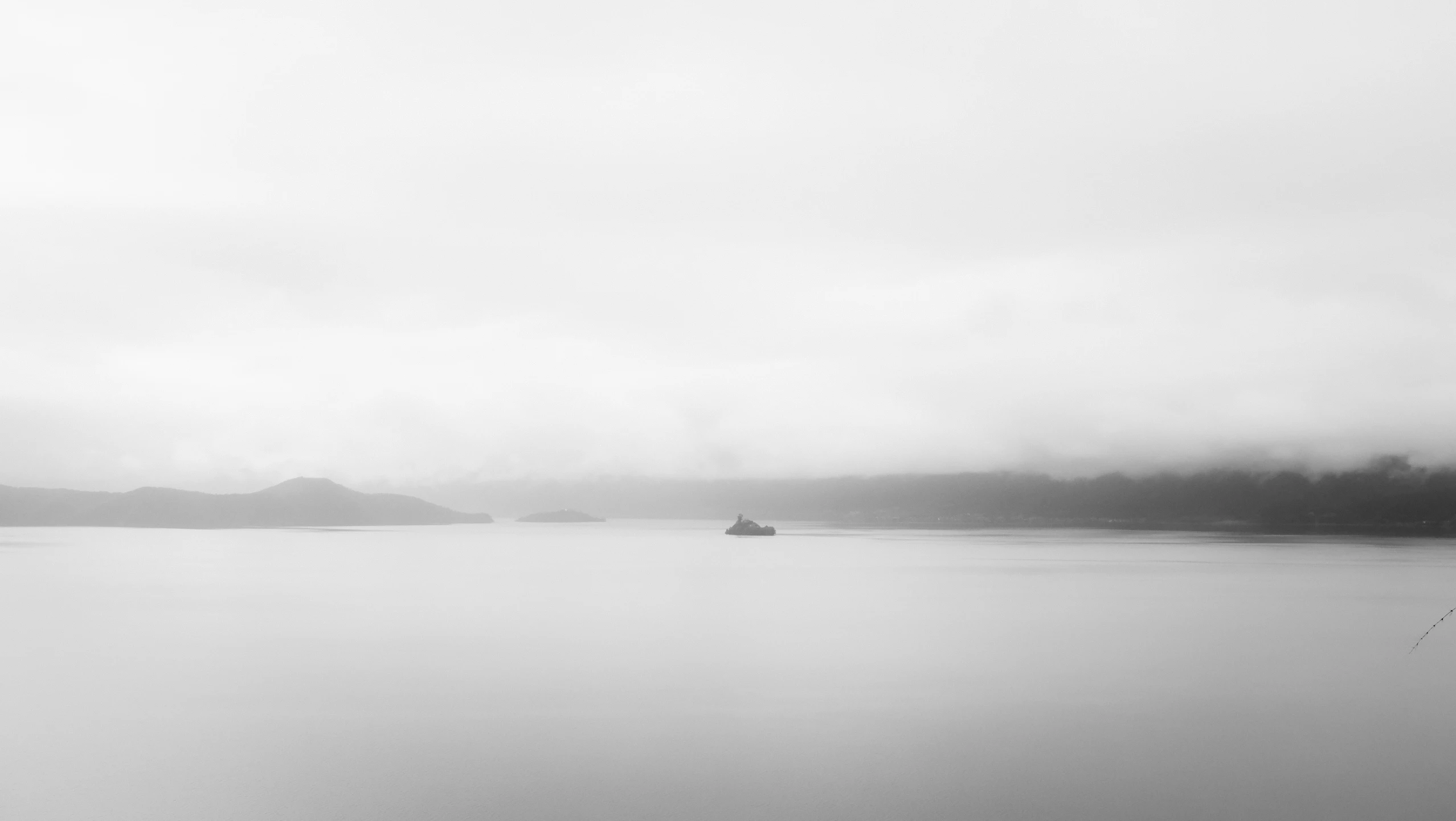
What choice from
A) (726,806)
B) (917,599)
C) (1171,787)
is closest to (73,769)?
(726,806)

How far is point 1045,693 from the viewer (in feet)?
83.1

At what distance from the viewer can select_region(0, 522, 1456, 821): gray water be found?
16094 mm

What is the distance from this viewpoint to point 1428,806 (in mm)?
15672

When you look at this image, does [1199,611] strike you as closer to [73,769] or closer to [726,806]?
[726,806]

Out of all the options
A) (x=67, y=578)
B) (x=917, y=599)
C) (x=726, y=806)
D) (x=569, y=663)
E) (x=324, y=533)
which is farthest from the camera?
(x=324, y=533)

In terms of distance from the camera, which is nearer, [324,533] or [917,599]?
[917,599]

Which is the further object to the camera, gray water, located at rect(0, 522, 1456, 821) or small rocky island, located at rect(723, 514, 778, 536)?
small rocky island, located at rect(723, 514, 778, 536)

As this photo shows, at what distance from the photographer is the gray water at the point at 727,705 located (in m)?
16.1

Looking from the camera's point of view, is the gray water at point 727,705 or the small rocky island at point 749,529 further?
the small rocky island at point 749,529

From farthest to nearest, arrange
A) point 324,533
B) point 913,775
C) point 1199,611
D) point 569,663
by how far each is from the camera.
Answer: point 324,533 < point 1199,611 < point 569,663 < point 913,775

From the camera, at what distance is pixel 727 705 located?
2400cm

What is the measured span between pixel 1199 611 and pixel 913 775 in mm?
35734

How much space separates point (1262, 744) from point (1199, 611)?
2984 cm

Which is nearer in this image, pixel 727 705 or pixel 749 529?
pixel 727 705
